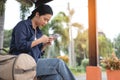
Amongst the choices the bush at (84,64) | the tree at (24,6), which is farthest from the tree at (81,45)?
the tree at (24,6)

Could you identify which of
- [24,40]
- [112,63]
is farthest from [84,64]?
[24,40]

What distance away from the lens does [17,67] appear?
142cm

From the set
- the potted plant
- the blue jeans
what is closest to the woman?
the blue jeans

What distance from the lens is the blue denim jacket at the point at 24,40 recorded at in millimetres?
1556

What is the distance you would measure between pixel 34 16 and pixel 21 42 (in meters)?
0.27

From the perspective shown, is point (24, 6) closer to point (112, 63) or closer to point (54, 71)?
point (112, 63)

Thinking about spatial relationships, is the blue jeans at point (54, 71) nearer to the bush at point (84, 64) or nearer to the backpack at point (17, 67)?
the backpack at point (17, 67)

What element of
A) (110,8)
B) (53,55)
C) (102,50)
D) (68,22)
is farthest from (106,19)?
(53,55)

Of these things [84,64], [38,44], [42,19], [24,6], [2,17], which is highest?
[24,6]

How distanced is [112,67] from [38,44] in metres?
0.75

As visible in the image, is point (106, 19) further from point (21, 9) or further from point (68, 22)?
point (21, 9)

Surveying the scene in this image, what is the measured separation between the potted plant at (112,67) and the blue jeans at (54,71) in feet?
1.73

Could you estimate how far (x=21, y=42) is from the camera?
5.08 ft

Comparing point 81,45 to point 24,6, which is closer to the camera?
point 81,45
